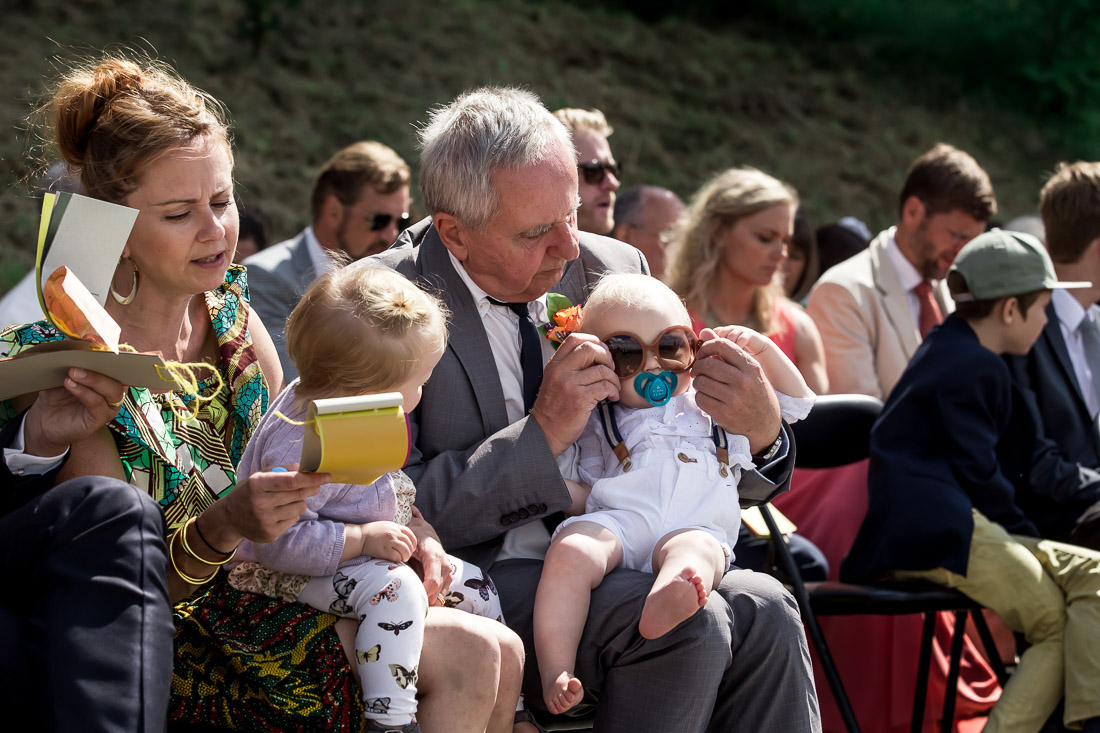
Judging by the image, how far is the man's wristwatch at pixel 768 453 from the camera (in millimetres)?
2873

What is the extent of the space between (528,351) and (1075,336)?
104 inches

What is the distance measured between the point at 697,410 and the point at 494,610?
726 millimetres

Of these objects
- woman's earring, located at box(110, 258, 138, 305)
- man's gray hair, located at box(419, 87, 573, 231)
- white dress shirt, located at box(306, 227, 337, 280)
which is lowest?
white dress shirt, located at box(306, 227, 337, 280)

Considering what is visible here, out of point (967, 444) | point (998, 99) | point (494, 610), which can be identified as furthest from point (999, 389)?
point (998, 99)

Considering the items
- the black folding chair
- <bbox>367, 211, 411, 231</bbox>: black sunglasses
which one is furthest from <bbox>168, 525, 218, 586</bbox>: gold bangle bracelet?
<bbox>367, 211, 411, 231</bbox>: black sunglasses

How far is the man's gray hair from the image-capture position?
2846mm

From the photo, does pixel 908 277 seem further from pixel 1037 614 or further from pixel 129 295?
pixel 129 295

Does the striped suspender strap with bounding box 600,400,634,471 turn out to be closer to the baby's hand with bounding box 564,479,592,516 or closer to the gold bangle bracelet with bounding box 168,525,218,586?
the baby's hand with bounding box 564,479,592,516

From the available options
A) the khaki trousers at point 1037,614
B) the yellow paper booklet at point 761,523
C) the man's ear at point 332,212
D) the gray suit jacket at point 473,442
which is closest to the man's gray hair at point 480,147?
the gray suit jacket at point 473,442

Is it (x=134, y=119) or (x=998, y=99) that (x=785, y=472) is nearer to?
(x=134, y=119)

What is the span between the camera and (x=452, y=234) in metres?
2.94

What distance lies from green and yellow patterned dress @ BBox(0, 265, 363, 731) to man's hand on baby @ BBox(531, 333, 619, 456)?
719 mm

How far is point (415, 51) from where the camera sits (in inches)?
399

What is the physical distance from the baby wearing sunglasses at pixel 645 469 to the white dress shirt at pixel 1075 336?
79.9 inches
